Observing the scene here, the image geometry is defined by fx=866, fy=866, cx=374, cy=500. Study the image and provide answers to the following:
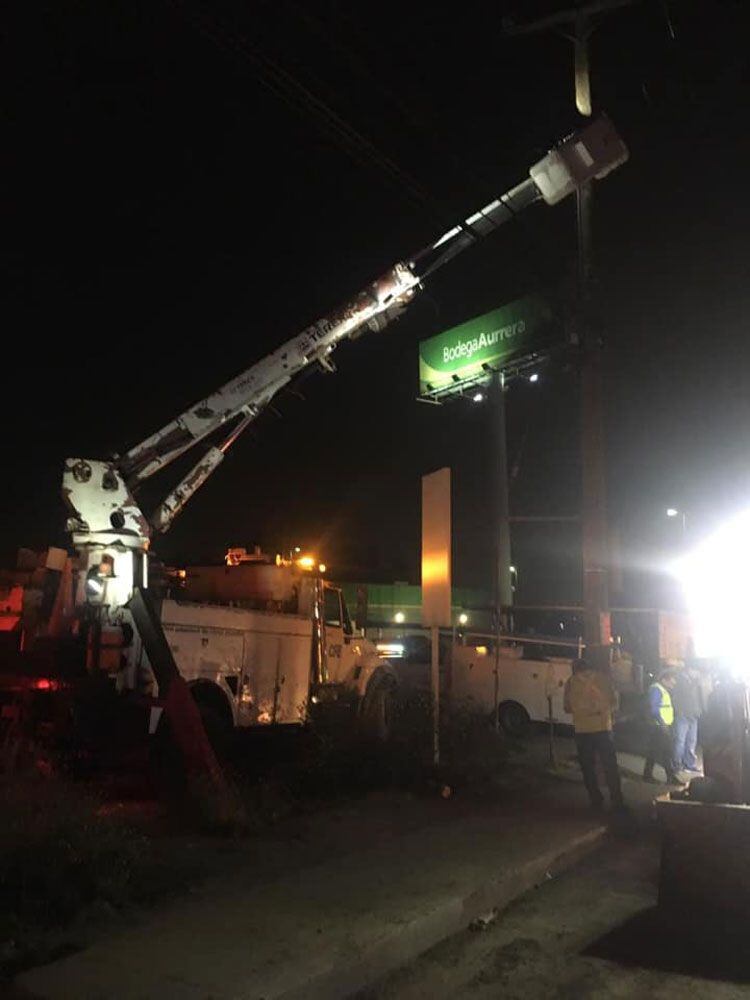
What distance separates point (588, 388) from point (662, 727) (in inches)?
180

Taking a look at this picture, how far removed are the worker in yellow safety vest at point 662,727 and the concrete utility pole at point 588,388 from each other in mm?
1136

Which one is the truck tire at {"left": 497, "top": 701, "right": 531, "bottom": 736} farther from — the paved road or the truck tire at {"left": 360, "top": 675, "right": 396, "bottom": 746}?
the paved road

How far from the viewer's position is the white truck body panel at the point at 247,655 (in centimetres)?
1033

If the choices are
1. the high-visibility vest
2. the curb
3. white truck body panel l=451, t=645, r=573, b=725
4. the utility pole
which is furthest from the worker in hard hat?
the utility pole

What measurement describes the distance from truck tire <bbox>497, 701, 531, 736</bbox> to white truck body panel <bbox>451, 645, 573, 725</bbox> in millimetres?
112

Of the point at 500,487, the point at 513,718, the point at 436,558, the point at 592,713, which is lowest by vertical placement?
the point at 513,718

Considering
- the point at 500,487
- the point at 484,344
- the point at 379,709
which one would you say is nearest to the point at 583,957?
the point at 379,709

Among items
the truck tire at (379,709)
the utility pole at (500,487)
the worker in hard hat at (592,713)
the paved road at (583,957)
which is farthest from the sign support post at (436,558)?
the utility pole at (500,487)

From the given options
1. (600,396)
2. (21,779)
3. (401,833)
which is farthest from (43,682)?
(600,396)

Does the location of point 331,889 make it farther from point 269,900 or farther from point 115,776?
point 115,776

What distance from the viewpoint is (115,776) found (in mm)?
9594

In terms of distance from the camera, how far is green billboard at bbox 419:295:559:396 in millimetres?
27969

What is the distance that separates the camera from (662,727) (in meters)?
11.3

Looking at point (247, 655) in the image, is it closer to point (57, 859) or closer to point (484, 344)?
point (57, 859)
